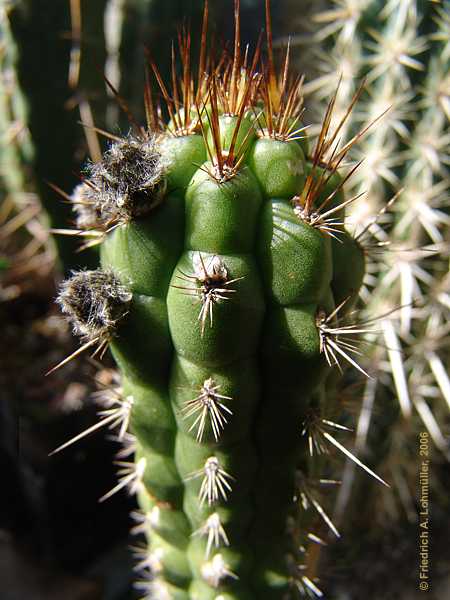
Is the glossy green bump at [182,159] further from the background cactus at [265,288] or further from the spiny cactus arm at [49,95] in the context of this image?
the spiny cactus arm at [49,95]

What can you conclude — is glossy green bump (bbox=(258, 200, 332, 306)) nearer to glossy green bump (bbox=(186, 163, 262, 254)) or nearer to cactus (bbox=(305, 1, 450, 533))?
glossy green bump (bbox=(186, 163, 262, 254))

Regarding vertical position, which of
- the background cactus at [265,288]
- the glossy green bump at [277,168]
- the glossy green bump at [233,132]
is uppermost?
the glossy green bump at [233,132]

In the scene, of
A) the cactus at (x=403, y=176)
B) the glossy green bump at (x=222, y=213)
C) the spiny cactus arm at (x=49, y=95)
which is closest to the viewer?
the glossy green bump at (x=222, y=213)

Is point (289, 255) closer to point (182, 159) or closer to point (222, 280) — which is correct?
point (222, 280)

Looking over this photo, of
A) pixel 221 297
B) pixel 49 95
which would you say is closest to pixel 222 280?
pixel 221 297

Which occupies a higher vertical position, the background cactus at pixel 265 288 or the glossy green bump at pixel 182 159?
the glossy green bump at pixel 182 159

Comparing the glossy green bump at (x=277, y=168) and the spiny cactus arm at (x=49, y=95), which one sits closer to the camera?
the glossy green bump at (x=277, y=168)

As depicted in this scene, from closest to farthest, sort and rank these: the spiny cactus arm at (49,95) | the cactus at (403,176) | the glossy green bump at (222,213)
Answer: the glossy green bump at (222,213), the cactus at (403,176), the spiny cactus arm at (49,95)

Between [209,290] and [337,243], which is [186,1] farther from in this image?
[209,290]

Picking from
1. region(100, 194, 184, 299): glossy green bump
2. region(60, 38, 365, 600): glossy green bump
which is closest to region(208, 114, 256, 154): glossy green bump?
region(60, 38, 365, 600): glossy green bump

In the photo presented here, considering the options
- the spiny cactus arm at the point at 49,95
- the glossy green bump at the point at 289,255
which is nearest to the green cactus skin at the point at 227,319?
the glossy green bump at the point at 289,255
